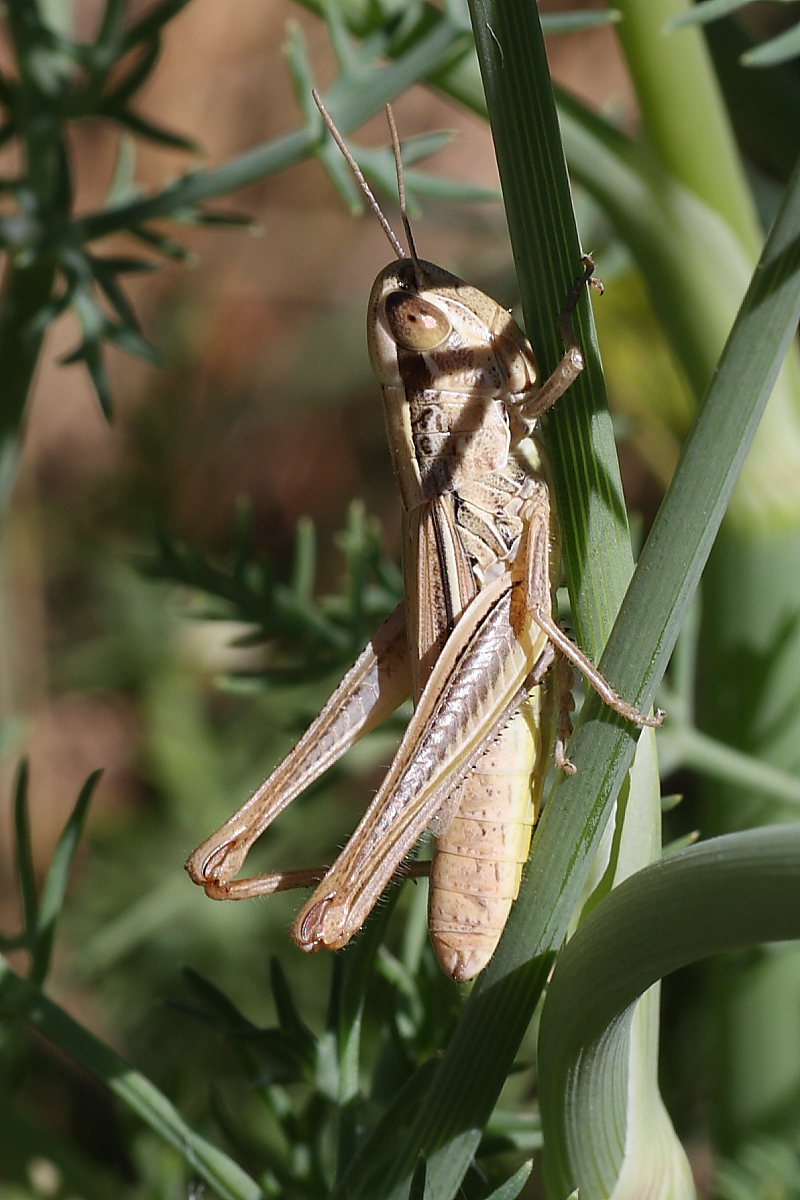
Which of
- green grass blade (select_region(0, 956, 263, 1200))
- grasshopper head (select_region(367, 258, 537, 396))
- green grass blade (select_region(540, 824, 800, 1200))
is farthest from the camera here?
grasshopper head (select_region(367, 258, 537, 396))

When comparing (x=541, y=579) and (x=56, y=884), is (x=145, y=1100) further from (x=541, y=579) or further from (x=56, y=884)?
(x=541, y=579)

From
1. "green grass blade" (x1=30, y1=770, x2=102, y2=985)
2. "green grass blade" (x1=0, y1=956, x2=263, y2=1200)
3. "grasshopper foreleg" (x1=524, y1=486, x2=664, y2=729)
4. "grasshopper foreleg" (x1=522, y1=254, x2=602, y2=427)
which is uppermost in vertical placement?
"grasshopper foreleg" (x1=522, y1=254, x2=602, y2=427)

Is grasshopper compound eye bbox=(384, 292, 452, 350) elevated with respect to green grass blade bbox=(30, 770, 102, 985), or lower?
elevated

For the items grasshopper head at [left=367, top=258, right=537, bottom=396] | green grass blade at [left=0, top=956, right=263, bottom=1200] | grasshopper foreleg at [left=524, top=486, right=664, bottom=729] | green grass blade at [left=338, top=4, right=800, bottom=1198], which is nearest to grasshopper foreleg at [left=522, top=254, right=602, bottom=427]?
green grass blade at [left=338, top=4, right=800, bottom=1198]

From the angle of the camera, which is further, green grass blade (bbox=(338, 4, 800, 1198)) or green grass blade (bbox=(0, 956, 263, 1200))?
green grass blade (bbox=(0, 956, 263, 1200))

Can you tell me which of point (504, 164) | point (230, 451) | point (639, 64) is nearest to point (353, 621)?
point (639, 64)

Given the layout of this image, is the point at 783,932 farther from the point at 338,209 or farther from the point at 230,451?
the point at 338,209

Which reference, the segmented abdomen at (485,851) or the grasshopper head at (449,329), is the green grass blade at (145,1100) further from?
the grasshopper head at (449,329)

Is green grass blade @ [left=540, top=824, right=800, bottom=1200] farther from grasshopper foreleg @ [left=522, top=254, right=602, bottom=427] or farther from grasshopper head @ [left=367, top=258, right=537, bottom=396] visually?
grasshopper head @ [left=367, top=258, right=537, bottom=396]

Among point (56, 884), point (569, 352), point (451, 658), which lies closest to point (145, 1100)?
point (56, 884)
